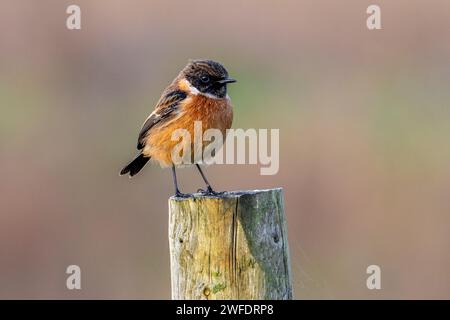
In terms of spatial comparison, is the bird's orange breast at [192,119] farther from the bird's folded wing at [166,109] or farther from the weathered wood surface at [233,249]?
the weathered wood surface at [233,249]

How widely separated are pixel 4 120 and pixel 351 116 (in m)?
5.63

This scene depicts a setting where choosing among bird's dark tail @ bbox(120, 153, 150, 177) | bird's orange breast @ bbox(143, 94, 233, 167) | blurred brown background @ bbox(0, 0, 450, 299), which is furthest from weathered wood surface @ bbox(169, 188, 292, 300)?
blurred brown background @ bbox(0, 0, 450, 299)

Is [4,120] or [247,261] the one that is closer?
[247,261]

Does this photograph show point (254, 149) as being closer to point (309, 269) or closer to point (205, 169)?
A: point (205, 169)

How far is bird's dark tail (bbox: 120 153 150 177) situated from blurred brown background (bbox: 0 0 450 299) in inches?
87.2

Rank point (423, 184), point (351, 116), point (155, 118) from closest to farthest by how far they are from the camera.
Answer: point (155, 118) < point (423, 184) < point (351, 116)

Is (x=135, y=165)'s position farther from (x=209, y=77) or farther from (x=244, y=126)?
(x=244, y=126)

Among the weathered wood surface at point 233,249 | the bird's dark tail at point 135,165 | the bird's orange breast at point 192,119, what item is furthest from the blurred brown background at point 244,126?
the weathered wood surface at point 233,249

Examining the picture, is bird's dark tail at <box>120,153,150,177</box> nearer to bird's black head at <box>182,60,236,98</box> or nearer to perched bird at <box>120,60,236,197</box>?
perched bird at <box>120,60,236,197</box>

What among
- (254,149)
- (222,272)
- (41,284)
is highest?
(254,149)

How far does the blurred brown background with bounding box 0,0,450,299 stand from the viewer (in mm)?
11227

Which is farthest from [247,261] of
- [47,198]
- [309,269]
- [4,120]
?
[4,120]

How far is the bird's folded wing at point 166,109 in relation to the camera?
816cm

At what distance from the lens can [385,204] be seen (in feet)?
39.1
